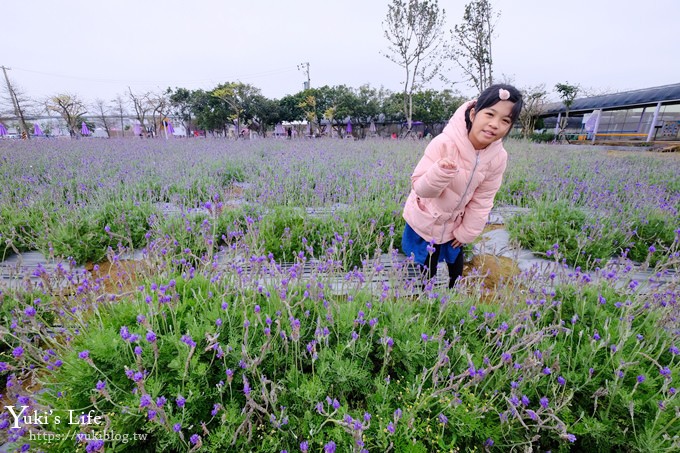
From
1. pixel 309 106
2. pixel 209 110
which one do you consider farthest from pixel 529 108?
pixel 209 110

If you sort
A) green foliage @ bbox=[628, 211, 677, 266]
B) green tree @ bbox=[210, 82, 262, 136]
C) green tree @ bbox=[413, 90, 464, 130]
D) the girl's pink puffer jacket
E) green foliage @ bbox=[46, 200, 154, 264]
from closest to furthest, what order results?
the girl's pink puffer jacket, green foliage @ bbox=[46, 200, 154, 264], green foliage @ bbox=[628, 211, 677, 266], green tree @ bbox=[210, 82, 262, 136], green tree @ bbox=[413, 90, 464, 130]

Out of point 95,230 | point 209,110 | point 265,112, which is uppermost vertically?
point 209,110

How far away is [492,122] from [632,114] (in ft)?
119

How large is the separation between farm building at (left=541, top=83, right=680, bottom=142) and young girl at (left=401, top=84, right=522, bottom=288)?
29.4m

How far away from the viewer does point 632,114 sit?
27578 millimetres

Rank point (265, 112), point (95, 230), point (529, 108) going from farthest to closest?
1. point (265, 112)
2. point (529, 108)
3. point (95, 230)

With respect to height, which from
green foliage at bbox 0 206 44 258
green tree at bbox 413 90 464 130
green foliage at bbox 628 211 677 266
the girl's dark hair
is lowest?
green foliage at bbox 628 211 677 266

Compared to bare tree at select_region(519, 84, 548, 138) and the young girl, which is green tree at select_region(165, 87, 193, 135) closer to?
bare tree at select_region(519, 84, 548, 138)

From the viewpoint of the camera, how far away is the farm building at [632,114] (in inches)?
921

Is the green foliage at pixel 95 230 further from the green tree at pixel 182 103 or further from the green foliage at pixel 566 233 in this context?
the green tree at pixel 182 103

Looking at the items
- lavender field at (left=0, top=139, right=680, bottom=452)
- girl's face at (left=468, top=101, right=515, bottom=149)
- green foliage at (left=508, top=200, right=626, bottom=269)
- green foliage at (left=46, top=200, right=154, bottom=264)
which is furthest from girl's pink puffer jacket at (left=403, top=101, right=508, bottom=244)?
green foliage at (left=46, top=200, right=154, bottom=264)

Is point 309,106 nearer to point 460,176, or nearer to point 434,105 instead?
point 434,105

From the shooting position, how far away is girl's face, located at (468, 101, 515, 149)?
186 cm

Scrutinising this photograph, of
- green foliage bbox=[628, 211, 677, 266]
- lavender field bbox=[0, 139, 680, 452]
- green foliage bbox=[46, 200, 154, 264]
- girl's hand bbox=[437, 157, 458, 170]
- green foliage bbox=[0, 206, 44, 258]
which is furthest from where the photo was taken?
green foliage bbox=[628, 211, 677, 266]
